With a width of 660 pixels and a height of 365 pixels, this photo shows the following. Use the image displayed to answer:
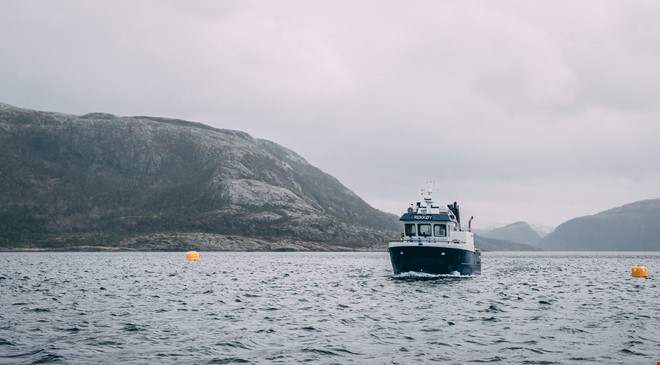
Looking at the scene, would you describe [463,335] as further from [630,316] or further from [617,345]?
[630,316]

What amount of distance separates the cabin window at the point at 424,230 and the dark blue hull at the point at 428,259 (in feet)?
15.2

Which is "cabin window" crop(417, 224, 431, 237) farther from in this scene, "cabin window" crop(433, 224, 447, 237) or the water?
the water

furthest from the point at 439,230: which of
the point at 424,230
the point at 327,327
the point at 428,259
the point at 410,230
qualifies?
the point at 327,327

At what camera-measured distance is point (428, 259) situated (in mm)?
70938

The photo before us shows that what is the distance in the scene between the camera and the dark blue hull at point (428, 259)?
70.9 m

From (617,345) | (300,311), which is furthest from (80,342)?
(617,345)

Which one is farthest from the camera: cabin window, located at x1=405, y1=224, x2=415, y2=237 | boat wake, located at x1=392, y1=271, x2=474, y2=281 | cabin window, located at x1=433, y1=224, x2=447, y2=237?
cabin window, located at x1=405, y1=224, x2=415, y2=237

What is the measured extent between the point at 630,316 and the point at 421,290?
21.1 meters

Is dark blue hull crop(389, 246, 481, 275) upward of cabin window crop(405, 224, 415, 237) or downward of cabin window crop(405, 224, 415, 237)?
downward

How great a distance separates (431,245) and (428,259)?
5.56 feet

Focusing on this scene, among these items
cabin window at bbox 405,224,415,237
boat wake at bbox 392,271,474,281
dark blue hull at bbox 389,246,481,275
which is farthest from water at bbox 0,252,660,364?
cabin window at bbox 405,224,415,237

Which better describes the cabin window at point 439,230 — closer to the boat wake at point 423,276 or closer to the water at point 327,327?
the boat wake at point 423,276

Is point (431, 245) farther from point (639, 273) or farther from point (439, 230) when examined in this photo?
point (639, 273)

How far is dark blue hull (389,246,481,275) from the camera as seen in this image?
2790 inches
